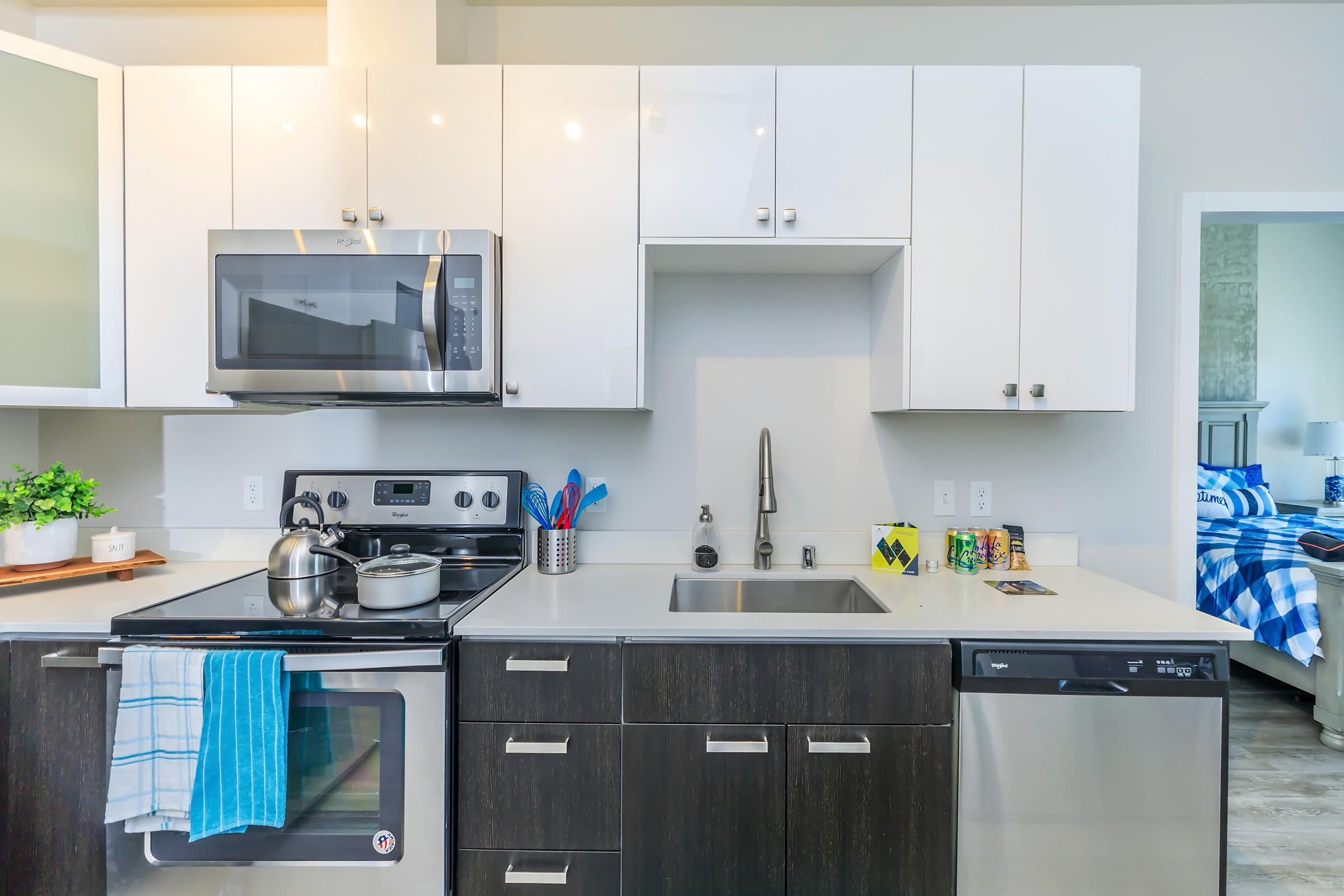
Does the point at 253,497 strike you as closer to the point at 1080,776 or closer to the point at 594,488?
the point at 594,488

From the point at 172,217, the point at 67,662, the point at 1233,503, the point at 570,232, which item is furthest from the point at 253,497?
the point at 1233,503

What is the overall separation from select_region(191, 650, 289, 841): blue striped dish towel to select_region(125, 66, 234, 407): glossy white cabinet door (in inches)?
34.2

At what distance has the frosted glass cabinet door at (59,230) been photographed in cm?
170

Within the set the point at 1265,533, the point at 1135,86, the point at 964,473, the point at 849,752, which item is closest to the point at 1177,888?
the point at 849,752

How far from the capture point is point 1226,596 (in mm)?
3207

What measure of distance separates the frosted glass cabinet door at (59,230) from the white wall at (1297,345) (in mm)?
6820

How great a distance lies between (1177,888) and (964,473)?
3.71ft

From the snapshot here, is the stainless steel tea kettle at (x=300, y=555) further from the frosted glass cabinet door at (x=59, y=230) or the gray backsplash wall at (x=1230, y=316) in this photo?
the gray backsplash wall at (x=1230, y=316)

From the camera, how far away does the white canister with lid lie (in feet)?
5.94

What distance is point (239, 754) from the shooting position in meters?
1.33

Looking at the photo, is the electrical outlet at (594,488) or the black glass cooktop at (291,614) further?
the electrical outlet at (594,488)

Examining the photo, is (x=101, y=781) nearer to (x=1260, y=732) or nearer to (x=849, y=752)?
(x=849, y=752)

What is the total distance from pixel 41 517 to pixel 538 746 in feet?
4.88

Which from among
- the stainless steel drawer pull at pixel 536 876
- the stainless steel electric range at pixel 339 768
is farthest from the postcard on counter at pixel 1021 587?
the stainless steel electric range at pixel 339 768
